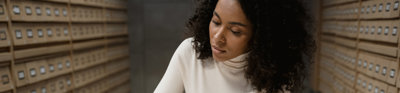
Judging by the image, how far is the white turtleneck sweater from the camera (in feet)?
3.91

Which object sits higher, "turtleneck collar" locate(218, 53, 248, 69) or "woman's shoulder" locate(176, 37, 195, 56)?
"woman's shoulder" locate(176, 37, 195, 56)

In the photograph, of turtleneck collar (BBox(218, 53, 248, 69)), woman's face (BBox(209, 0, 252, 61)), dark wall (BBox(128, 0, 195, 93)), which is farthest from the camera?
dark wall (BBox(128, 0, 195, 93))

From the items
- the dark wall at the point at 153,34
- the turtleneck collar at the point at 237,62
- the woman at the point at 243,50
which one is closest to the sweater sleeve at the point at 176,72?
the woman at the point at 243,50

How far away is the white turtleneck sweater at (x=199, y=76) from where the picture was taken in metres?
1.19

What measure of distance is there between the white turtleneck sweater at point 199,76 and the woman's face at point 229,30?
11 cm

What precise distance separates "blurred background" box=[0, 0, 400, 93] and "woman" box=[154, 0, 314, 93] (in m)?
0.18

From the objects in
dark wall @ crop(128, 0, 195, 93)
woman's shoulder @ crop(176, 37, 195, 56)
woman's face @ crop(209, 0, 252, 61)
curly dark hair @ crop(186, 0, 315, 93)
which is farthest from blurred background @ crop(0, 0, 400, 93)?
woman's shoulder @ crop(176, 37, 195, 56)

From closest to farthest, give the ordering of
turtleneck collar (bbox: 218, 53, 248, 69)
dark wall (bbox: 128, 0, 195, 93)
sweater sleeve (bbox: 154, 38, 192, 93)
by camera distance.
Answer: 1. turtleneck collar (bbox: 218, 53, 248, 69)
2. sweater sleeve (bbox: 154, 38, 192, 93)
3. dark wall (bbox: 128, 0, 195, 93)

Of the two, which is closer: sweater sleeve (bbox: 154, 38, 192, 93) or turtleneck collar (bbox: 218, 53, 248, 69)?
turtleneck collar (bbox: 218, 53, 248, 69)

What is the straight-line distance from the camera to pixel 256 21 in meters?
1.00

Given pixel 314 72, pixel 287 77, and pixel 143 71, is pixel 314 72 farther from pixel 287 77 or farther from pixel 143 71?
pixel 287 77

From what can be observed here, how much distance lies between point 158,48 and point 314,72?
2.64m

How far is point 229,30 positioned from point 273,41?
0.19 m

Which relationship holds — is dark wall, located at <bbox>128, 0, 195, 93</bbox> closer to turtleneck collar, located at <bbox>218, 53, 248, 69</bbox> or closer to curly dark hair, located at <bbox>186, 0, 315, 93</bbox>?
curly dark hair, located at <bbox>186, 0, 315, 93</bbox>
